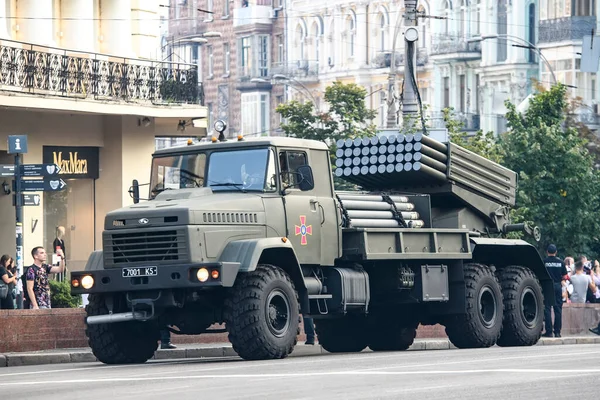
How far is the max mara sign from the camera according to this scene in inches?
1395

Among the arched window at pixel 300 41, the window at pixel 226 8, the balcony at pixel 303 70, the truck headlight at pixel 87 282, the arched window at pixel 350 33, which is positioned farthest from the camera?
the window at pixel 226 8

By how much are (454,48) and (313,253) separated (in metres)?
59.5

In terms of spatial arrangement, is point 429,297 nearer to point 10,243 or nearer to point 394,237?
point 394,237

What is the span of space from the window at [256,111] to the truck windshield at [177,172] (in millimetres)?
73756

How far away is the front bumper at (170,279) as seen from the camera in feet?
67.3

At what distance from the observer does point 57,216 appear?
36688mm

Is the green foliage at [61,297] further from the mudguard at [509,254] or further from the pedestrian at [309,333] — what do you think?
the mudguard at [509,254]

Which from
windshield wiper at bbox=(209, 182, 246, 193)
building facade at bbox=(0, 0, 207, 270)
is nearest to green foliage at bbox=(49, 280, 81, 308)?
building facade at bbox=(0, 0, 207, 270)

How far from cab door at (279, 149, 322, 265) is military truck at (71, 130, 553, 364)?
0.02 m

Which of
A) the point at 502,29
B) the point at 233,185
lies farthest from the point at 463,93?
the point at 233,185

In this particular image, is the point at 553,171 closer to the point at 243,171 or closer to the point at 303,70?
the point at 243,171

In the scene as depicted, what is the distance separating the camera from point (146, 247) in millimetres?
20984

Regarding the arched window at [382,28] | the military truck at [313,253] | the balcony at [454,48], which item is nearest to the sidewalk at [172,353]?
the military truck at [313,253]

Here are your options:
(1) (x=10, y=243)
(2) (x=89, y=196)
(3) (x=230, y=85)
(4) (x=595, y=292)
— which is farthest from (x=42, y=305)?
(3) (x=230, y=85)
